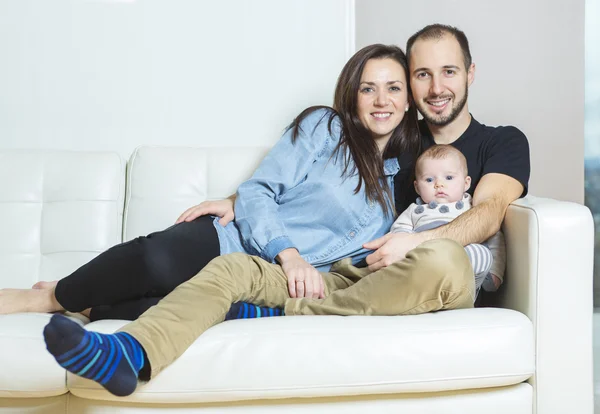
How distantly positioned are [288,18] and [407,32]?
1.64 ft

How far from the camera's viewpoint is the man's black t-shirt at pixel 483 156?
6.15ft

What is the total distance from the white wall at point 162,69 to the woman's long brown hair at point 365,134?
0.49 metres

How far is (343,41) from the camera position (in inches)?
98.7

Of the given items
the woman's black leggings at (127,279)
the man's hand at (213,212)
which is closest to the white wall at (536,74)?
the man's hand at (213,212)

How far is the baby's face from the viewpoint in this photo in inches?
72.4

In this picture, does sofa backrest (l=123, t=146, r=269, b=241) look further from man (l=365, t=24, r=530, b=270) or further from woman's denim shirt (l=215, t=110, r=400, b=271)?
man (l=365, t=24, r=530, b=270)

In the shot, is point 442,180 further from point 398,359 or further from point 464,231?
point 398,359

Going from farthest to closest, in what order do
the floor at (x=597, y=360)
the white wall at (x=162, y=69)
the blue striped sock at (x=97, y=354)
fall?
1. the white wall at (x=162, y=69)
2. the floor at (x=597, y=360)
3. the blue striped sock at (x=97, y=354)

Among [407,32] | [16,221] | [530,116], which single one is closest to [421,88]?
[407,32]

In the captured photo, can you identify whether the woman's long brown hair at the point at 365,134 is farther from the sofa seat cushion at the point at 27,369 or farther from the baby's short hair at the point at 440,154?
the sofa seat cushion at the point at 27,369

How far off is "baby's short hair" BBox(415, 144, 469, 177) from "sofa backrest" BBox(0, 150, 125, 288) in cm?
99

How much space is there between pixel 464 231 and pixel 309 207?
1.49 ft

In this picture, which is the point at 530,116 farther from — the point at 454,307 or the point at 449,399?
the point at 449,399

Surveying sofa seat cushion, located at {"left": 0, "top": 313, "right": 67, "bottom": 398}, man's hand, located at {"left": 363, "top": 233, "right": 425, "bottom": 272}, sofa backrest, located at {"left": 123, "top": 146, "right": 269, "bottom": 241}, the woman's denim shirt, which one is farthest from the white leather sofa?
sofa backrest, located at {"left": 123, "top": 146, "right": 269, "bottom": 241}
